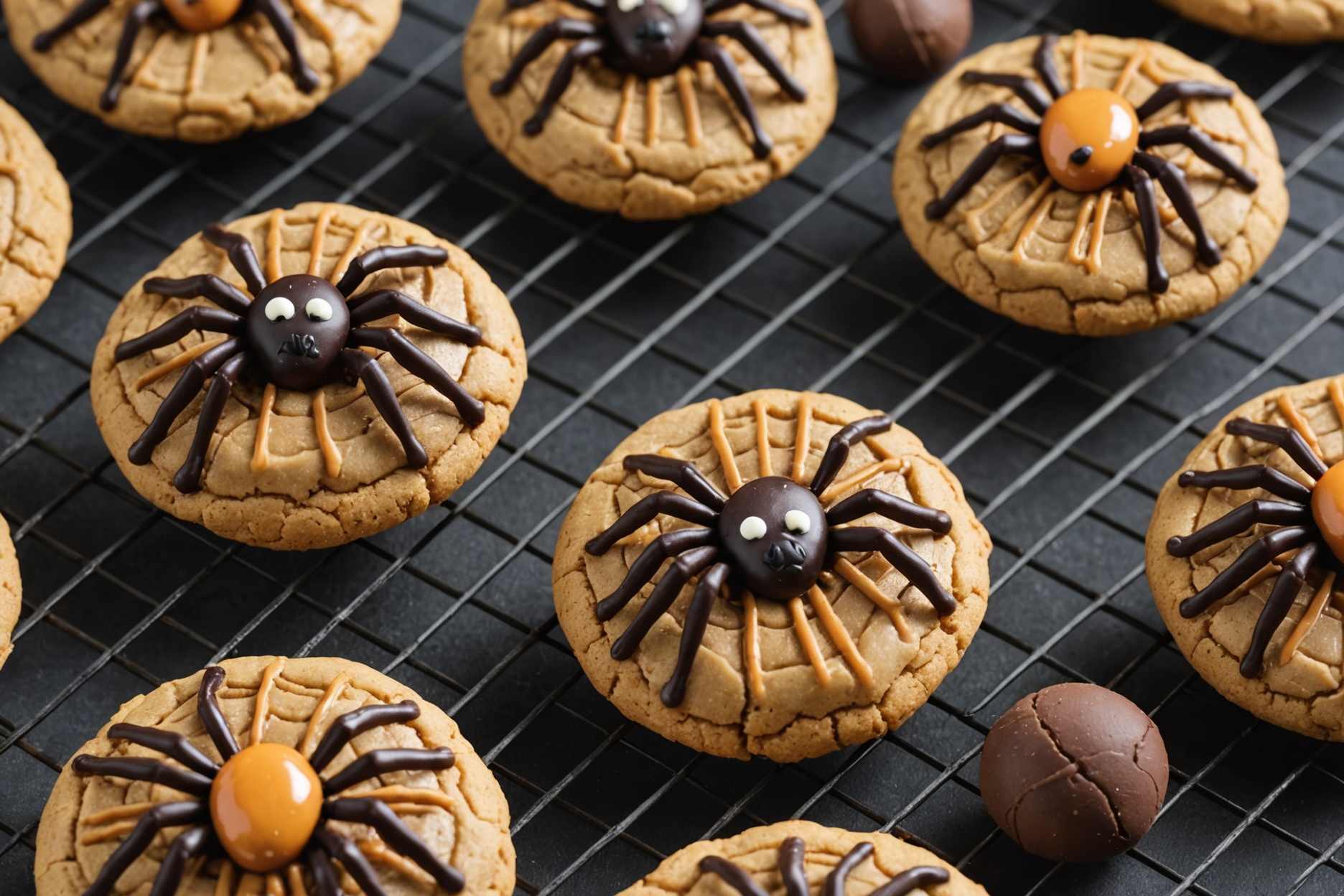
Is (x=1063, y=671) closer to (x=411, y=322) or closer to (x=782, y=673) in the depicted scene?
(x=782, y=673)

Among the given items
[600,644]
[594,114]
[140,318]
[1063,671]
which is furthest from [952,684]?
[140,318]

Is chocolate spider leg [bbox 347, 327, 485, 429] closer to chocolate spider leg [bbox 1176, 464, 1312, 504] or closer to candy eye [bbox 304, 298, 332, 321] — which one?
candy eye [bbox 304, 298, 332, 321]

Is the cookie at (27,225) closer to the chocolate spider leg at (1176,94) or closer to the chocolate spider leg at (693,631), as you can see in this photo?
the chocolate spider leg at (693,631)

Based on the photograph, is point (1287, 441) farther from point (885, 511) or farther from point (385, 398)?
point (385, 398)

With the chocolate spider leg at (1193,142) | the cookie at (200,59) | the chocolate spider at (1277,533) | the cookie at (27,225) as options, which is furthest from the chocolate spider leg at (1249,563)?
the cookie at (27,225)

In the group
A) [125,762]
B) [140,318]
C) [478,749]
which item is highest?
[140,318]

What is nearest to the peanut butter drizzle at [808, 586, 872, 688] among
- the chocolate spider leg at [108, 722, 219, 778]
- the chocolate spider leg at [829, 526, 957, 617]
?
the chocolate spider leg at [829, 526, 957, 617]
